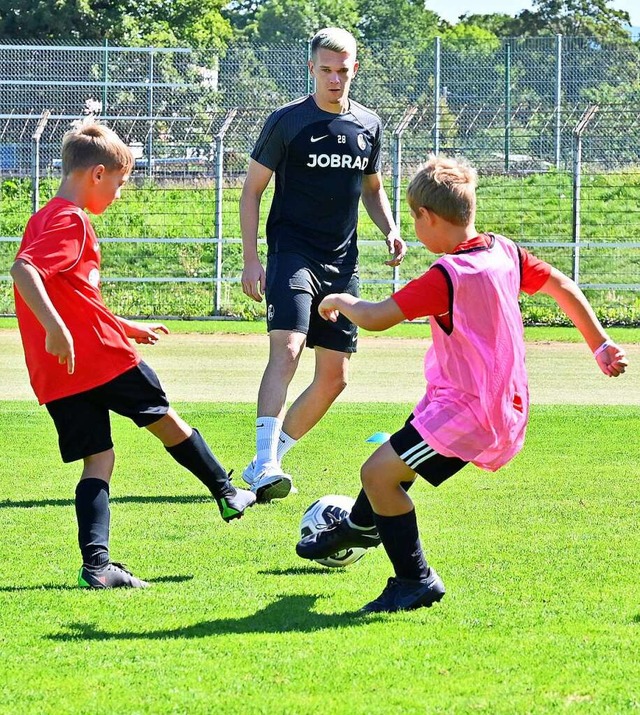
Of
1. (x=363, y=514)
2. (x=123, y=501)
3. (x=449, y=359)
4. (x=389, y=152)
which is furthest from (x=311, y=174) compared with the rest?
(x=389, y=152)

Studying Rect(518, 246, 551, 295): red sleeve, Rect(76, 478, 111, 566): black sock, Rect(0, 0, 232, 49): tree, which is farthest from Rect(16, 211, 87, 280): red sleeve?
Rect(0, 0, 232, 49): tree

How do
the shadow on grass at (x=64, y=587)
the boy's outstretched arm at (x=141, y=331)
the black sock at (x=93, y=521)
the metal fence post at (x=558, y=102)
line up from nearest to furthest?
1. the shadow on grass at (x=64, y=587)
2. the black sock at (x=93, y=521)
3. the boy's outstretched arm at (x=141, y=331)
4. the metal fence post at (x=558, y=102)

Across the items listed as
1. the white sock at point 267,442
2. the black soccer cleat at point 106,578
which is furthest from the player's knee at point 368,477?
the white sock at point 267,442

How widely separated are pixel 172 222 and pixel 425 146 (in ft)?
14.4

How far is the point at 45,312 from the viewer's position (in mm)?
4598

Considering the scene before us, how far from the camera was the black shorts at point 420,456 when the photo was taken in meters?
4.36

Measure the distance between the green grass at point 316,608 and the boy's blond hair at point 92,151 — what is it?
157cm

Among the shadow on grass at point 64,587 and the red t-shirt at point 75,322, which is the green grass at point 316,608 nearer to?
the shadow on grass at point 64,587

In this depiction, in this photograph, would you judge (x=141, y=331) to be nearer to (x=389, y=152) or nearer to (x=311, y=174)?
(x=311, y=174)

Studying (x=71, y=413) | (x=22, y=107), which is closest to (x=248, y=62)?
(x=22, y=107)

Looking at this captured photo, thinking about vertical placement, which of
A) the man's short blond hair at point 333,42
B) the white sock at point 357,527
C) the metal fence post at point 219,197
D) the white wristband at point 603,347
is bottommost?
the metal fence post at point 219,197

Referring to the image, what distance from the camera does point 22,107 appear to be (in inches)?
906

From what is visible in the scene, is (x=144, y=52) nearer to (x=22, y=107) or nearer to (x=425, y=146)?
(x=22, y=107)

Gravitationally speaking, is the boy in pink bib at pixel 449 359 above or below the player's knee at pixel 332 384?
above
